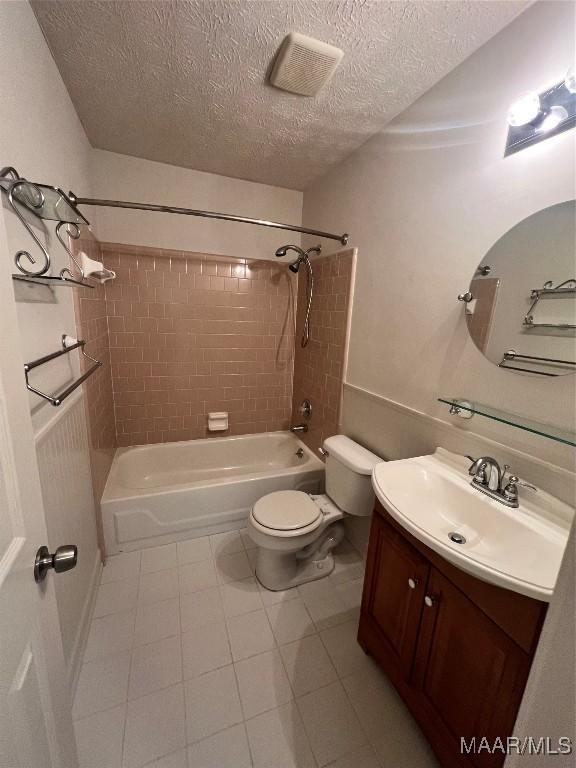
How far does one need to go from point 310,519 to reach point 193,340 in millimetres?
1628

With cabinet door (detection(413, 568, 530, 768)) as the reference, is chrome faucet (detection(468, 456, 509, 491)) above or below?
above

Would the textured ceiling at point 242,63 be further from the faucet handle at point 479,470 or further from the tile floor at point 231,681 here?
the tile floor at point 231,681

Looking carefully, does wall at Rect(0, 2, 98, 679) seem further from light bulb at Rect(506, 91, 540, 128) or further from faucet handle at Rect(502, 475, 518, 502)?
light bulb at Rect(506, 91, 540, 128)

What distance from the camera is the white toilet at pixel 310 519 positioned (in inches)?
61.4

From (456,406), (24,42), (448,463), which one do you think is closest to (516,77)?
(456,406)

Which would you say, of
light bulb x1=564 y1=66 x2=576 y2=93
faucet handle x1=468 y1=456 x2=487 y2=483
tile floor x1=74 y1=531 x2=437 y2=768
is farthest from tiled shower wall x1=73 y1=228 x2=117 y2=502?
light bulb x1=564 y1=66 x2=576 y2=93

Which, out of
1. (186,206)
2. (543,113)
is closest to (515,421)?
(543,113)

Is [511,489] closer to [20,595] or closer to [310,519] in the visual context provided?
[310,519]

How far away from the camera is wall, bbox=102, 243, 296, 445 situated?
223cm

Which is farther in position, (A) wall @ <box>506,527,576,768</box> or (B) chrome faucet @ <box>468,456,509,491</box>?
(B) chrome faucet @ <box>468,456,509,491</box>

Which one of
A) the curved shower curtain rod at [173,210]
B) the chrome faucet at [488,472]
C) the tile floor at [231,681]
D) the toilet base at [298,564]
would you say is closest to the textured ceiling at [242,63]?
the curved shower curtain rod at [173,210]

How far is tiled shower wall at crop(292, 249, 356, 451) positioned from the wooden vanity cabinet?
102 cm

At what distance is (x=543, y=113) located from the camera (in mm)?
917

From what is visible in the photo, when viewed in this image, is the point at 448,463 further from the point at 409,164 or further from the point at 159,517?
the point at 159,517
